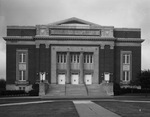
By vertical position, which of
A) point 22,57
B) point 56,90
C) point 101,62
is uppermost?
point 22,57

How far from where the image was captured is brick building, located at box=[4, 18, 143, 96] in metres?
53.6

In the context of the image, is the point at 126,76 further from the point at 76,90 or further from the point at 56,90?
the point at 56,90

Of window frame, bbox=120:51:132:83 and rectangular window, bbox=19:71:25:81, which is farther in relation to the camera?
window frame, bbox=120:51:132:83

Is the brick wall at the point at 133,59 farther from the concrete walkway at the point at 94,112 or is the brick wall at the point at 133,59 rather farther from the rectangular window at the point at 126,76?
the concrete walkway at the point at 94,112

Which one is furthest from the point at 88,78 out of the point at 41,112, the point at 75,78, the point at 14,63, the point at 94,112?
the point at 94,112

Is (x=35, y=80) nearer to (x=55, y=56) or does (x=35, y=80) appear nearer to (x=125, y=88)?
(x=55, y=56)

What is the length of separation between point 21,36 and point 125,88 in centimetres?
2317

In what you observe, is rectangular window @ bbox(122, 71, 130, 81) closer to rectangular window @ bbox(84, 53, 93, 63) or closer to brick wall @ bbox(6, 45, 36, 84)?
rectangular window @ bbox(84, 53, 93, 63)

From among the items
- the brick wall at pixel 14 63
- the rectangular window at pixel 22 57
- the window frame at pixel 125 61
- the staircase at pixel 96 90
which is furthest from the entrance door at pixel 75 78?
the rectangular window at pixel 22 57

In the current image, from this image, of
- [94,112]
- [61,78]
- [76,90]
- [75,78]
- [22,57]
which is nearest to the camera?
[94,112]

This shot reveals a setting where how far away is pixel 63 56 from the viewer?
54844 millimetres

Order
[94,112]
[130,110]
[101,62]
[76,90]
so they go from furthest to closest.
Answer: [101,62] → [76,90] → [130,110] → [94,112]

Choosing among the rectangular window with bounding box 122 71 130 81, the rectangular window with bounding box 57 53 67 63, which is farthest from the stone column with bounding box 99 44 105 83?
the rectangular window with bounding box 57 53 67 63

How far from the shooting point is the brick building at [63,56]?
5359cm
